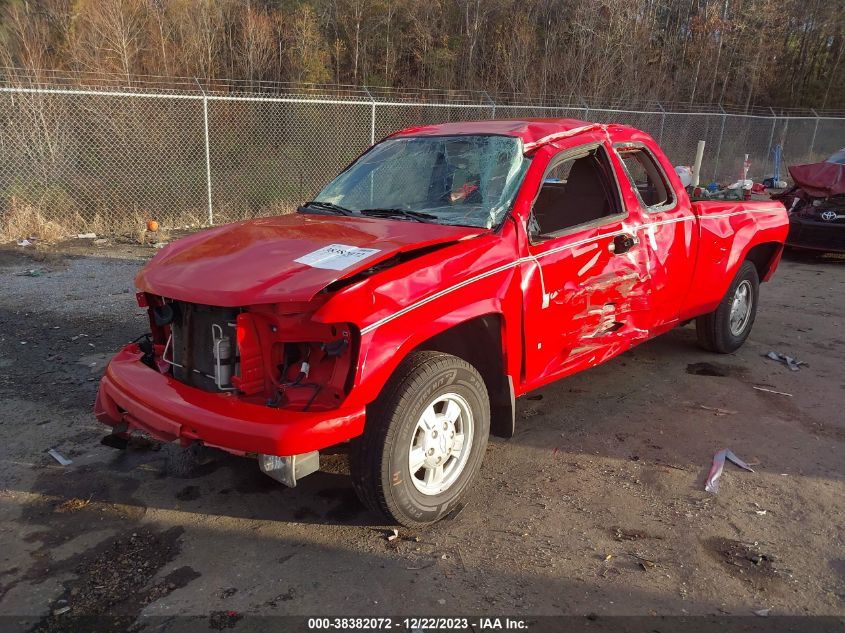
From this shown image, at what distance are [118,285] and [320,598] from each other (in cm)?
593

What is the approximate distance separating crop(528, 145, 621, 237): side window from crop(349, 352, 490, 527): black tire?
1508mm

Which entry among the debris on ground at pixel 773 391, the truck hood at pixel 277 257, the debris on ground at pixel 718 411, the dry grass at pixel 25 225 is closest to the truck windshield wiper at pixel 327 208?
the truck hood at pixel 277 257

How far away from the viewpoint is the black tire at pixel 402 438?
287cm

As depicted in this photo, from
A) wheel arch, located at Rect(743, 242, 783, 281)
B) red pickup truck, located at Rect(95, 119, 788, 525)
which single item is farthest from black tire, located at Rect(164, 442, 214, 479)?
wheel arch, located at Rect(743, 242, 783, 281)

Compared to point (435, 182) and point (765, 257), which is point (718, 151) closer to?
point (765, 257)

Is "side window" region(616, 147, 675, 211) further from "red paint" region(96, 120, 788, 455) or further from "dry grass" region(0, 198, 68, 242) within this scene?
"dry grass" region(0, 198, 68, 242)

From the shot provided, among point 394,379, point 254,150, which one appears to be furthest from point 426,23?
point 394,379

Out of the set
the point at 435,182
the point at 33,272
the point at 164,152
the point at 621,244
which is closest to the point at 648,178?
the point at 621,244

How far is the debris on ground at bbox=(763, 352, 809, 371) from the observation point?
18.1 feet

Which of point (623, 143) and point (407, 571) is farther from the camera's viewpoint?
point (623, 143)

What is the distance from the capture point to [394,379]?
116 inches

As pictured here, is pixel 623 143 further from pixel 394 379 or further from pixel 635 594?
pixel 635 594

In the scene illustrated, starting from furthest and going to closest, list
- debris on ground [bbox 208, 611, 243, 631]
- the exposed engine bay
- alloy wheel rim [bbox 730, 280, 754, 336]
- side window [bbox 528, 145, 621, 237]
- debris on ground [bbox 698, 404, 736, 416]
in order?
alloy wheel rim [bbox 730, 280, 754, 336], debris on ground [bbox 698, 404, 736, 416], side window [bbox 528, 145, 621, 237], the exposed engine bay, debris on ground [bbox 208, 611, 243, 631]

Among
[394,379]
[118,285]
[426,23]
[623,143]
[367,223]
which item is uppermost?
[426,23]
